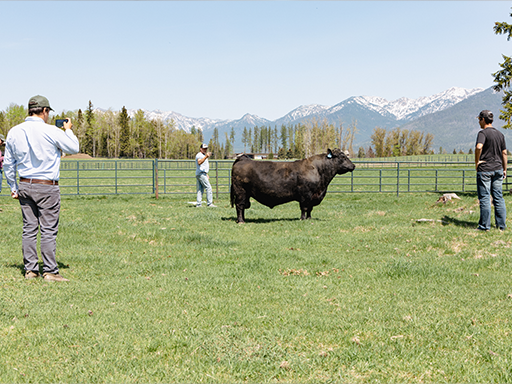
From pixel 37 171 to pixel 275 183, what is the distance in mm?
6301

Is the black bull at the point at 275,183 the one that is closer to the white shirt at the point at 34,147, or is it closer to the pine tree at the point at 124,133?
the white shirt at the point at 34,147

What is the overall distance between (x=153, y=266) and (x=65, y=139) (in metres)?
2.21

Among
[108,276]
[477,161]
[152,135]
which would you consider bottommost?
[108,276]

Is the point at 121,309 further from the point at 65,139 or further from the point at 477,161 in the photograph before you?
the point at 477,161

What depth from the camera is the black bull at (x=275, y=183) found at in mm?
10805

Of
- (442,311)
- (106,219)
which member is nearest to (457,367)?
(442,311)

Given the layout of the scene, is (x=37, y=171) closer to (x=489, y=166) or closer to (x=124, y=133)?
(x=489, y=166)

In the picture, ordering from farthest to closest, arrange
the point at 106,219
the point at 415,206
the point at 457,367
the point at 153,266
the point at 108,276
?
the point at 415,206 → the point at 106,219 → the point at 153,266 → the point at 108,276 → the point at 457,367

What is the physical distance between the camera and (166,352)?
3416mm

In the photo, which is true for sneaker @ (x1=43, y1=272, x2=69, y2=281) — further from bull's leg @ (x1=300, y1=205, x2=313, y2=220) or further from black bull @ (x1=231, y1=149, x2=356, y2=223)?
bull's leg @ (x1=300, y1=205, x2=313, y2=220)

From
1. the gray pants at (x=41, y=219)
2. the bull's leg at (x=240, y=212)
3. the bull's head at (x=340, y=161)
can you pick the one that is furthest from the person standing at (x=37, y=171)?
the bull's head at (x=340, y=161)

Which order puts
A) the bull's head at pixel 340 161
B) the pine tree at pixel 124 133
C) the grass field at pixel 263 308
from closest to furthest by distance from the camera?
the grass field at pixel 263 308 → the bull's head at pixel 340 161 → the pine tree at pixel 124 133

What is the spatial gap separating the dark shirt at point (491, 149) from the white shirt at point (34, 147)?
737 centimetres

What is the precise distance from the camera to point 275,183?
35.4 ft
